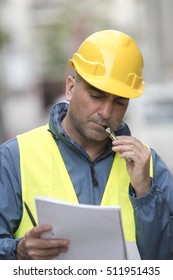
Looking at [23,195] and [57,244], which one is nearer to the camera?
[57,244]

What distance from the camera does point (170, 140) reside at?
45.8 ft

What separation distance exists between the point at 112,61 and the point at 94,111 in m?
0.23

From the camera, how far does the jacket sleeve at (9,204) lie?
133 inches

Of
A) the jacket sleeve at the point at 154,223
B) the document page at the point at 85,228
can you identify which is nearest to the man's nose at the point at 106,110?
the jacket sleeve at the point at 154,223

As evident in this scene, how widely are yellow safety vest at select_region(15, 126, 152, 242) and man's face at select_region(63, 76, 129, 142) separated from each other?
0.51 feet

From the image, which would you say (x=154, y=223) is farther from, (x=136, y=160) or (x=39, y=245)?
(x=39, y=245)

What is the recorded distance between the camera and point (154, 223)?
3.39 m

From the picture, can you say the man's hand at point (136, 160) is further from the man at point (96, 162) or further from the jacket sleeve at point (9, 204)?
the jacket sleeve at point (9, 204)

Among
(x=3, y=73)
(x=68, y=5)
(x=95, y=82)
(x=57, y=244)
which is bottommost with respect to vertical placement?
(x=3, y=73)

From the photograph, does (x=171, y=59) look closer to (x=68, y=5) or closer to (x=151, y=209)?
(x=68, y=5)

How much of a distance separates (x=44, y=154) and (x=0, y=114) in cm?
1368

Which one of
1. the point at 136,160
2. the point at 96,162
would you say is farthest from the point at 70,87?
the point at 136,160

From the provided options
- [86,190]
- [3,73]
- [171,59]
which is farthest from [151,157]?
[3,73]

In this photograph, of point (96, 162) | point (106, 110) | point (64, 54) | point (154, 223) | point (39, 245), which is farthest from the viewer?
point (64, 54)
